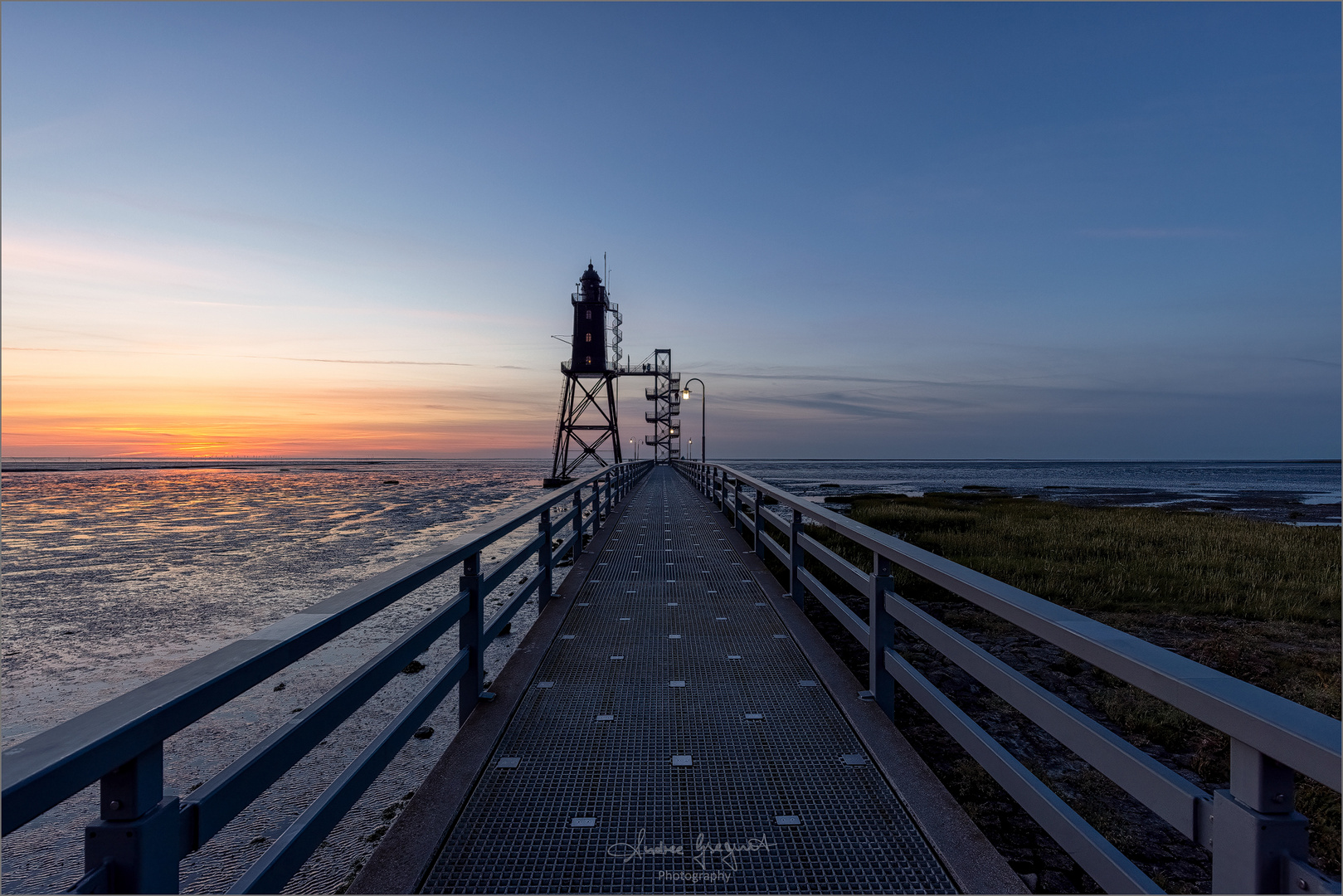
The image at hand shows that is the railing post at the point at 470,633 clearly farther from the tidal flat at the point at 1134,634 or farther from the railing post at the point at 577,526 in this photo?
the railing post at the point at 577,526

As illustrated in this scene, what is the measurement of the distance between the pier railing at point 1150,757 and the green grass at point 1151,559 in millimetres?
7700

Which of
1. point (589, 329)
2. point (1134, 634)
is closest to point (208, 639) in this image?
point (1134, 634)

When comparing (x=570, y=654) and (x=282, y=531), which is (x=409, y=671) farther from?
(x=282, y=531)

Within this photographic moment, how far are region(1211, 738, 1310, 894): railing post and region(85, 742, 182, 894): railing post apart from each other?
2367 millimetres

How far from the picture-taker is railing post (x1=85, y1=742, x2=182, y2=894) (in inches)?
59.4

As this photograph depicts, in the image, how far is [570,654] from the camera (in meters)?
5.30

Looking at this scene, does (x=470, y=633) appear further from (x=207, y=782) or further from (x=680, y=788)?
(x=207, y=782)

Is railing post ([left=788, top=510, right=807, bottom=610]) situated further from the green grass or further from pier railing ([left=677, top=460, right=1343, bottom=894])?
the green grass

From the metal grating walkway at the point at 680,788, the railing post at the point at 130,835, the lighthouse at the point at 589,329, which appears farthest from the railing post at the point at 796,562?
the lighthouse at the point at 589,329

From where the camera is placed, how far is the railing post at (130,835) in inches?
59.4

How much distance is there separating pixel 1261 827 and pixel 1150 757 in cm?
31

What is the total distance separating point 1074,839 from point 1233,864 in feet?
2.51

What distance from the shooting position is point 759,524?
902 centimetres

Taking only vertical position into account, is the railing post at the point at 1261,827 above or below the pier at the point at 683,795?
above
